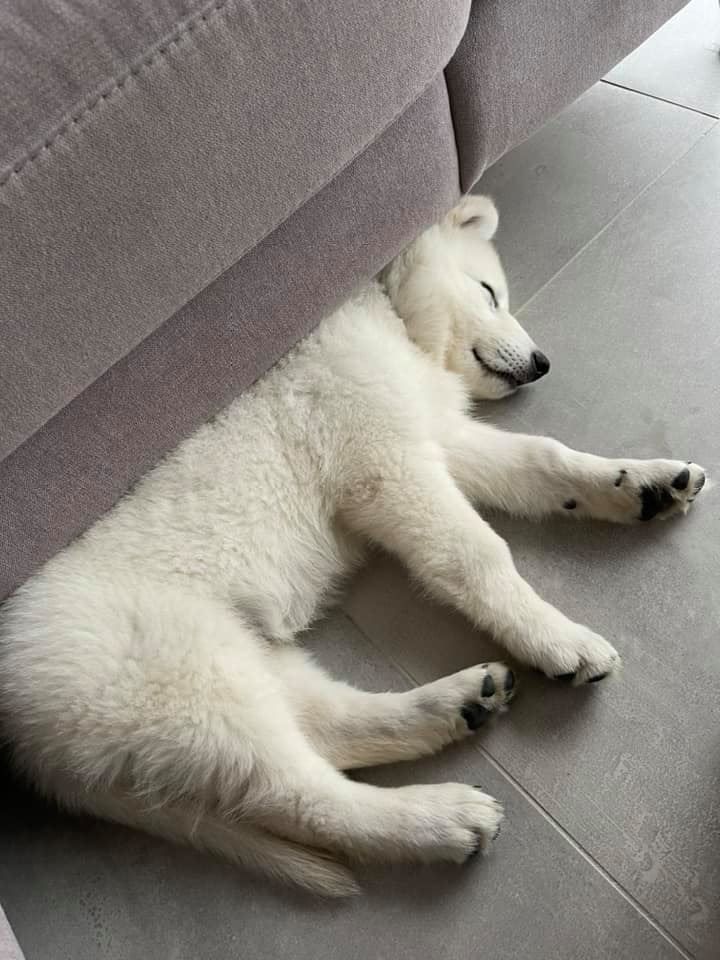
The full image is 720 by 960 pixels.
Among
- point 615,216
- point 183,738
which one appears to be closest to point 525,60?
point 615,216

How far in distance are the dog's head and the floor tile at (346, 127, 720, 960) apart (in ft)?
0.36

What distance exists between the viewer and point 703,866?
1153mm

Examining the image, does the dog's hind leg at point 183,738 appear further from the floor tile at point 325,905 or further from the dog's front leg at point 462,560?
the dog's front leg at point 462,560

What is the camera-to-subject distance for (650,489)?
1.46 metres

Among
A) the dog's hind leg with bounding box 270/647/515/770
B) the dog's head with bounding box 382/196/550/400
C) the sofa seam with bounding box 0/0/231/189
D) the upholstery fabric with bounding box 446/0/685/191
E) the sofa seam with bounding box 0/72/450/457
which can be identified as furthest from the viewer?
the dog's head with bounding box 382/196/550/400

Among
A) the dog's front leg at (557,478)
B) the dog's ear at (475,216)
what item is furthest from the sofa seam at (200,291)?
the dog's front leg at (557,478)

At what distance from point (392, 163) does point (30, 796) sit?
135cm

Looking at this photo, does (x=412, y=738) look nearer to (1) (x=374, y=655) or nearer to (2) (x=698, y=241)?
(1) (x=374, y=655)

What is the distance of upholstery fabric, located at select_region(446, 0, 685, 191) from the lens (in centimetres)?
145

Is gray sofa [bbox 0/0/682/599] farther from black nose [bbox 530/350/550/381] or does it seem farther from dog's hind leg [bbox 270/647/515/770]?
dog's hind leg [bbox 270/647/515/770]

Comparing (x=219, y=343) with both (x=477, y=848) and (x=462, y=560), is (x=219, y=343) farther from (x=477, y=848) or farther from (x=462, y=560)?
(x=477, y=848)

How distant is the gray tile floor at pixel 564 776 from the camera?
1.16m

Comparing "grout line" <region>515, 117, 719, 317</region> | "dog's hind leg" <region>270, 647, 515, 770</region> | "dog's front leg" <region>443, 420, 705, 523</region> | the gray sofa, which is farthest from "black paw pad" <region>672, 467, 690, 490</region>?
the gray sofa

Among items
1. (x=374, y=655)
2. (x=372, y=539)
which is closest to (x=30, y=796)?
(x=374, y=655)
